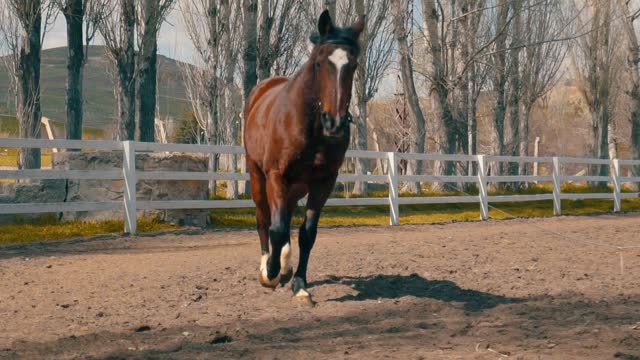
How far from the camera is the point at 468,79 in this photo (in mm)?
27391

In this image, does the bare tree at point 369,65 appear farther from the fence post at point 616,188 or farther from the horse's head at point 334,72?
the horse's head at point 334,72

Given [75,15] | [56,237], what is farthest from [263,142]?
[75,15]

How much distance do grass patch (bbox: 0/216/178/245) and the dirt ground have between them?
896 mm

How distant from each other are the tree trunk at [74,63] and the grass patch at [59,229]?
20.0 feet

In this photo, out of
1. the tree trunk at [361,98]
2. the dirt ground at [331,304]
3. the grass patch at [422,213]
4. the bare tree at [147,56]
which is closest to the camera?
the dirt ground at [331,304]

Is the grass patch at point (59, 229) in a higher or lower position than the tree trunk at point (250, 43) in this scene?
lower

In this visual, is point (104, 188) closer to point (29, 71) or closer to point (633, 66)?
point (29, 71)

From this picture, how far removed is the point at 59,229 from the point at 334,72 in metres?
8.00

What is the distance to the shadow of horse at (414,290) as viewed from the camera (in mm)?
6176

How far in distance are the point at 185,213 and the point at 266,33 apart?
8.85m

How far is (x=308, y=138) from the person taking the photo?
577 cm

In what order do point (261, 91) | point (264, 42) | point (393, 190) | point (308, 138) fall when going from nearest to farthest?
point (308, 138)
point (261, 91)
point (393, 190)
point (264, 42)

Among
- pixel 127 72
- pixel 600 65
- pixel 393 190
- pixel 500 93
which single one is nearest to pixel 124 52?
pixel 127 72

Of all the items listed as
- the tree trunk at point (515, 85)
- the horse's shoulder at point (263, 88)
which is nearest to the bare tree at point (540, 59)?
the tree trunk at point (515, 85)
